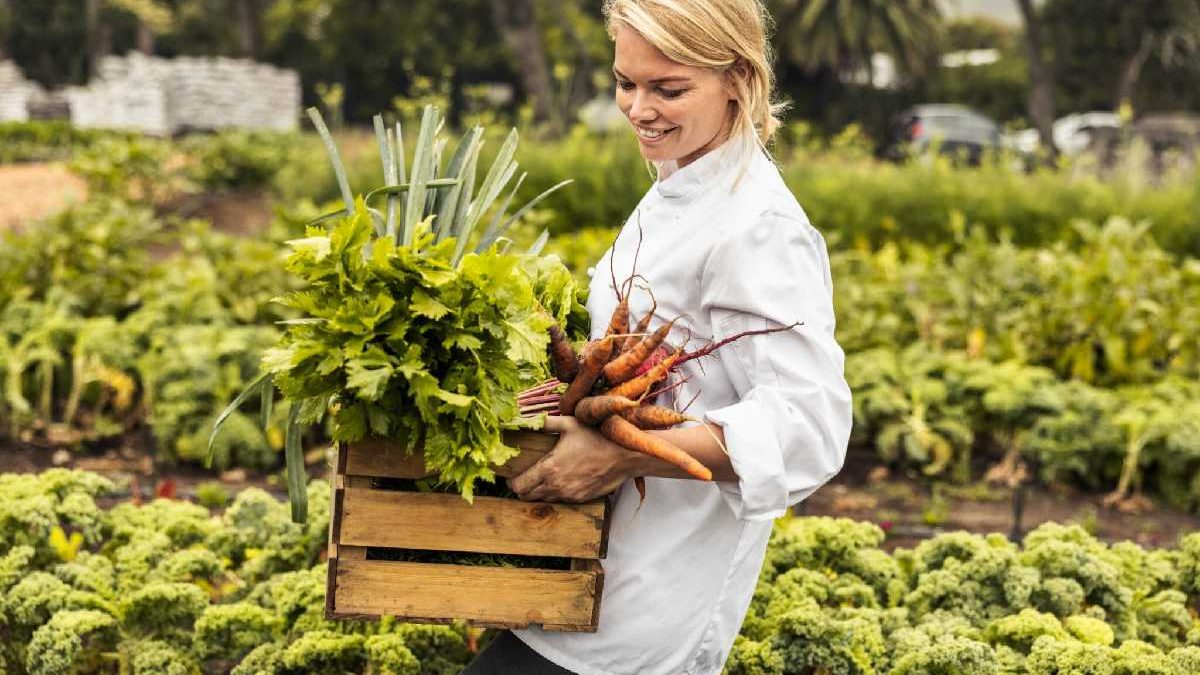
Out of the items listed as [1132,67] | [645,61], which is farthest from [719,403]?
[1132,67]

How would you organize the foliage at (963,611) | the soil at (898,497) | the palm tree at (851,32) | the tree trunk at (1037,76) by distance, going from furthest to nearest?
the palm tree at (851,32) < the tree trunk at (1037,76) < the soil at (898,497) < the foliage at (963,611)

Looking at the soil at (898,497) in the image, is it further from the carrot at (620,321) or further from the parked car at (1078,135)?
the parked car at (1078,135)

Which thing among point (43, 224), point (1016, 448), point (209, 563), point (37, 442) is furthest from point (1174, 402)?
point (43, 224)

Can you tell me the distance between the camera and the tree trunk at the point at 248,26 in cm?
3253

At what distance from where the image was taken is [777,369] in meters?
1.93

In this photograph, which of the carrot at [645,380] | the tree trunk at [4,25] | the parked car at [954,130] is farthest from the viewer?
the tree trunk at [4,25]

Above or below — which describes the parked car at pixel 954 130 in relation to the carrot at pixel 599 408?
below

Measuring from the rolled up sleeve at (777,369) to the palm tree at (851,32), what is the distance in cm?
2743

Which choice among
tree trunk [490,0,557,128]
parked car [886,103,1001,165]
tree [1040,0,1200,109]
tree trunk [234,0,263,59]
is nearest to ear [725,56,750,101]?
tree trunk [490,0,557,128]

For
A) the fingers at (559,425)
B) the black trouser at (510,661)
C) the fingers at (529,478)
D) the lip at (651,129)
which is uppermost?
the lip at (651,129)

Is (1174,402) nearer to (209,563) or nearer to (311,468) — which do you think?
(311,468)

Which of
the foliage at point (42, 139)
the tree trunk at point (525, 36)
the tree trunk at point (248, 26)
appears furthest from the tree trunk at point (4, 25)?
the tree trunk at point (525, 36)

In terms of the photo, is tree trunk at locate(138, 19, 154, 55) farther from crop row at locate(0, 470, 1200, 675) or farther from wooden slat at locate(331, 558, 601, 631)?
wooden slat at locate(331, 558, 601, 631)

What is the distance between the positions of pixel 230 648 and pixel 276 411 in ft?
8.21
